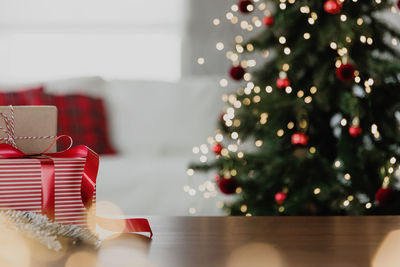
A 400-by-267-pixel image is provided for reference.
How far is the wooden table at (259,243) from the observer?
524 mm

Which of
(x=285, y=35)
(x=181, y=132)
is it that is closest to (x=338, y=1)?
(x=285, y=35)

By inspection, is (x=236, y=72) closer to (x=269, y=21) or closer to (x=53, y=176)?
(x=269, y=21)

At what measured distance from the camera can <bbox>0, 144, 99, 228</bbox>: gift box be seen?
573 millimetres

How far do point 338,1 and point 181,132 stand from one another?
4.17ft

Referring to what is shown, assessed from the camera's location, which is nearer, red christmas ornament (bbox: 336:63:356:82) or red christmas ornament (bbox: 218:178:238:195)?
red christmas ornament (bbox: 336:63:356:82)

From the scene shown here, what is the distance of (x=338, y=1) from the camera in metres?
1.37

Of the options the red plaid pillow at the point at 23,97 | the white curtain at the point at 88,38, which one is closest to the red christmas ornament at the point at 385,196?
the red plaid pillow at the point at 23,97

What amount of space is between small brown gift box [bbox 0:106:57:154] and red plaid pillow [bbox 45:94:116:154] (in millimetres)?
1624

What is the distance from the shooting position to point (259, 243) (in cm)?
60

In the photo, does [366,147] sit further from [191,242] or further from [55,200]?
[55,200]

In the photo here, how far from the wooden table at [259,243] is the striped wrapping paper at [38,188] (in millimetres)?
62

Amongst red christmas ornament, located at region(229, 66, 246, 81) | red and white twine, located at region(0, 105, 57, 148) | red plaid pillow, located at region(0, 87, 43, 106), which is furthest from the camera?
red plaid pillow, located at region(0, 87, 43, 106)

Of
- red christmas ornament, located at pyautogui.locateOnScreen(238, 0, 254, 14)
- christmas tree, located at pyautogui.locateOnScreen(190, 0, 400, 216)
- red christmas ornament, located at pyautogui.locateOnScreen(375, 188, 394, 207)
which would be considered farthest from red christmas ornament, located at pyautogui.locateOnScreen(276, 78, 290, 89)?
red christmas ornament, located at pyautogui.locateOnScreen(375, 188, 394, 207)

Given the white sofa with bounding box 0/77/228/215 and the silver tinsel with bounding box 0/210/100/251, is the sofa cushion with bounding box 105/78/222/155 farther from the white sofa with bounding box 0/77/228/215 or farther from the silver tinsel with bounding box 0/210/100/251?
the silver tinsel with bounding box 0/210/100/251
